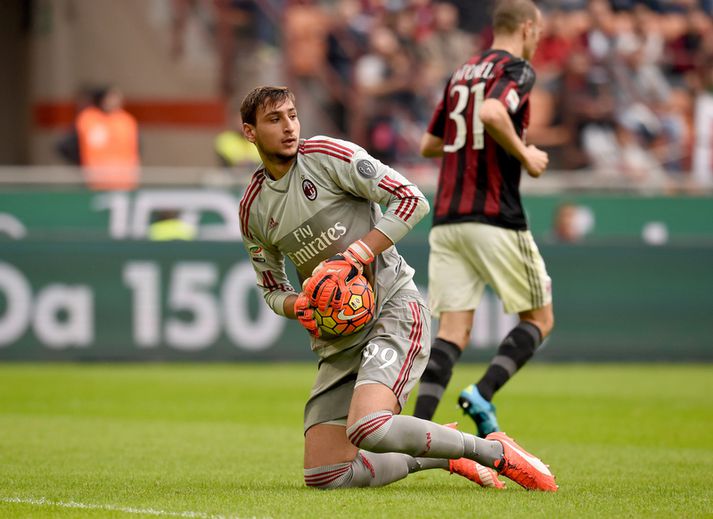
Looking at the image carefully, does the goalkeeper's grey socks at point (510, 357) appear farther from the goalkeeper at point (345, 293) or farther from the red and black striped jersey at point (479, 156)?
the goalkeeper at point (345, 293)

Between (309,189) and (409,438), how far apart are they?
1261 mm

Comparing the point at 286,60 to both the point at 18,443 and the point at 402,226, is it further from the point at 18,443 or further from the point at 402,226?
the point at 402,226

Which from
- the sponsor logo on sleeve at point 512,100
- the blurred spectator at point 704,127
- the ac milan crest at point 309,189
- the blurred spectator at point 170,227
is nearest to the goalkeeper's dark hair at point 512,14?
the sponsor logo on sleeve at point 512,100

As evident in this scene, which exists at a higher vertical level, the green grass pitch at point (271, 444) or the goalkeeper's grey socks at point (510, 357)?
the goalkeeper's grey socks at point (510, 357)

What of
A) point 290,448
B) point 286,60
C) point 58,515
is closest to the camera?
point 58,515

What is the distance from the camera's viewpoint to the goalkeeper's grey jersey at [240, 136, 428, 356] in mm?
5918

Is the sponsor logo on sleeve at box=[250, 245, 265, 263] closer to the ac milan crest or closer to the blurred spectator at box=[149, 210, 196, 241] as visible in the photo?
the ac milan crest

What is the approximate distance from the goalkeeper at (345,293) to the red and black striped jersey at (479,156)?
1132mm

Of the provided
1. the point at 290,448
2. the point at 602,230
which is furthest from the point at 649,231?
the point at 290,448

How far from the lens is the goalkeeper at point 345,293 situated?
5.68 meters

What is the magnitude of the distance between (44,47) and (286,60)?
466 centimetres

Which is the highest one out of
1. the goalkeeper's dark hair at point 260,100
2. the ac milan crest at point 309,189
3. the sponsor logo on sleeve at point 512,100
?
the sponsor logo on sleeve at point 512,100

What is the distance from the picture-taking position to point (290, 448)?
26.0ft

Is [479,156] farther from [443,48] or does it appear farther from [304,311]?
[443,48]
